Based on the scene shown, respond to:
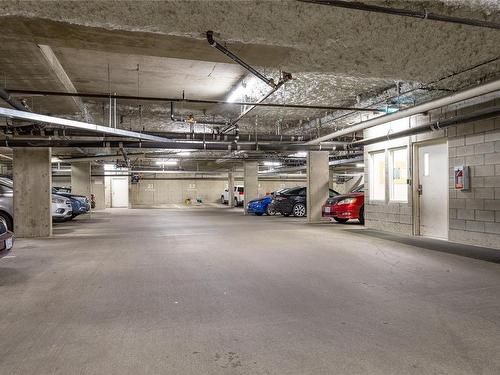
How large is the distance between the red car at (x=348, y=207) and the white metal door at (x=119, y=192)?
22517 mm

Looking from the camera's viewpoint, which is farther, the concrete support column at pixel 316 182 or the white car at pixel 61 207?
the concrete support column at pixel 316 182

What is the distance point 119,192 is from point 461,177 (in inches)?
1108

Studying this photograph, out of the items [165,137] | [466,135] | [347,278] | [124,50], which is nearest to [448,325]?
[347,278]

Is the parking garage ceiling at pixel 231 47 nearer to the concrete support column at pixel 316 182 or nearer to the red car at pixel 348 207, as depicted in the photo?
the red car at pixel 348 207

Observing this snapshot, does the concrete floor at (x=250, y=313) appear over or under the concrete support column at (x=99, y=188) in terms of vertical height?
under

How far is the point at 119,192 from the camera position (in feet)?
102

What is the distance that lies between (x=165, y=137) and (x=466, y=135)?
291 inches

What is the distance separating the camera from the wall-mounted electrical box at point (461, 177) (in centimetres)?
738

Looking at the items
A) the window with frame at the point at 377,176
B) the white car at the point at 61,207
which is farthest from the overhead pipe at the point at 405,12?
the white car at the point at 61,207

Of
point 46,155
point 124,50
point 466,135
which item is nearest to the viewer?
point 124,50

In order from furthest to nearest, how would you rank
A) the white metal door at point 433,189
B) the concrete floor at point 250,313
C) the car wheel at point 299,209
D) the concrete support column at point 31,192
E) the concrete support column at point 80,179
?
the concrete support column at point 80,179, the car wheel at point 299,209, the concrete support column at point 31,192, the white metal door at point 433,189, the concrete floor at point 250,313

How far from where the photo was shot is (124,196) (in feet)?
102

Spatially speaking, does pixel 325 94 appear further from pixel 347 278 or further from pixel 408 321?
pixel 408 321

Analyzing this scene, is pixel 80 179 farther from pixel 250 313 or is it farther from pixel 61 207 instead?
pixel 250 313
